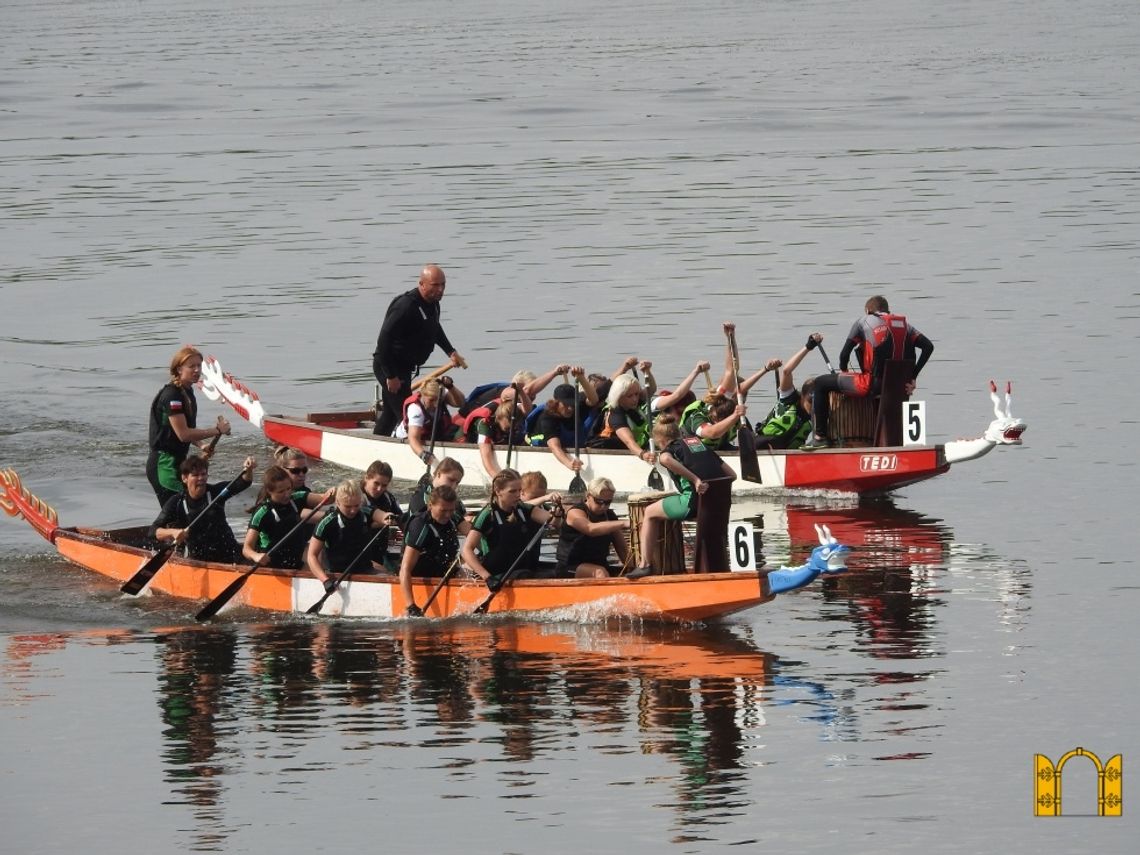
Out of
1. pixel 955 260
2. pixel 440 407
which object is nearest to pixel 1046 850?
pixel 440 407

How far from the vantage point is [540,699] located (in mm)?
15922

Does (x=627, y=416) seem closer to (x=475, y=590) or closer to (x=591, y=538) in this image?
(x=591, y=538)

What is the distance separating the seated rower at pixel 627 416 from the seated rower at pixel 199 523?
4741 millimetres

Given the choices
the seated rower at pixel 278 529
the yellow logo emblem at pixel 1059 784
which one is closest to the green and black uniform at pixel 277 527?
the seated rower at pixel 278 529

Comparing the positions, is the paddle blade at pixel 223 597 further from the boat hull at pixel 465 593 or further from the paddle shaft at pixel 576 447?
the paddle shaft at pixel 576 447

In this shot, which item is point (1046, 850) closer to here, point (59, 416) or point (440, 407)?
point (440, 407)

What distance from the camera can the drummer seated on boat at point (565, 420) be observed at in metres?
22.7

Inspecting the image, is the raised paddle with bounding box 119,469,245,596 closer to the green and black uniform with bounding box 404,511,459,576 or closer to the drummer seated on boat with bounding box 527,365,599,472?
the green and black uniform with bounding box 404,511,459,576

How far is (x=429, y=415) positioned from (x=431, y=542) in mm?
5434

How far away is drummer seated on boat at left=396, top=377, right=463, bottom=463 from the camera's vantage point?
2284cm

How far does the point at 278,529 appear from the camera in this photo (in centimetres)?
1858

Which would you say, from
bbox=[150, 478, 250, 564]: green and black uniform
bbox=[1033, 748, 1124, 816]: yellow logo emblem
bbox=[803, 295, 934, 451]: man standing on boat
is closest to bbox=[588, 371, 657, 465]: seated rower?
bbox=[803, 295, 934, 451]: man standing on boat

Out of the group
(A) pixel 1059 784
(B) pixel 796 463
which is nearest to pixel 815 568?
(A) pixel 1059 784

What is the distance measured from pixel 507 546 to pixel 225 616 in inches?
109
